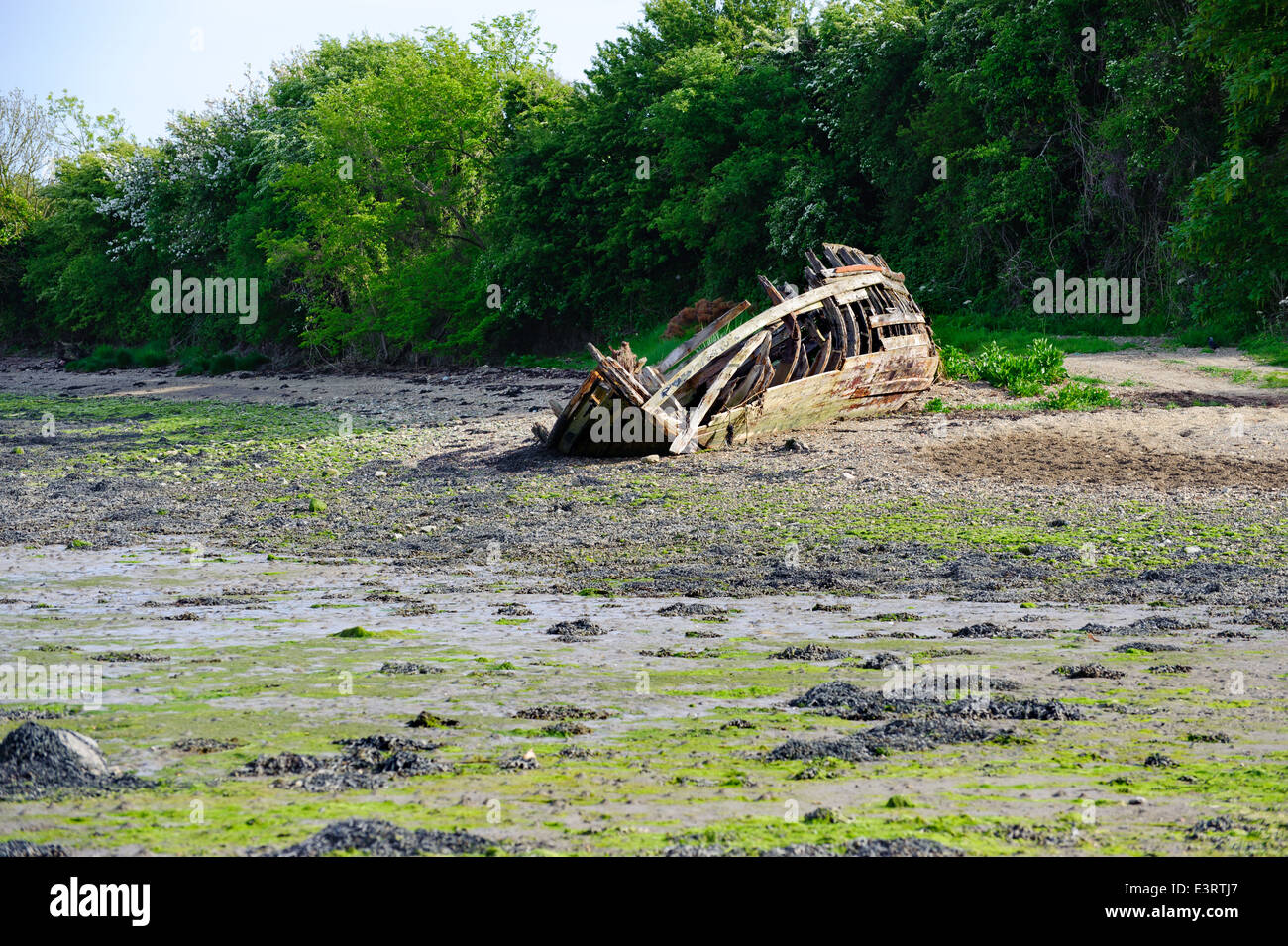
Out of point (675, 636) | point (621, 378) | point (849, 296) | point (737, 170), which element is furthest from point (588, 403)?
point (737, 170)

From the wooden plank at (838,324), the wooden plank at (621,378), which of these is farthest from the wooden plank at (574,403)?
the wooden plank at (838,324)

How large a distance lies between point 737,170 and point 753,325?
55.8ft

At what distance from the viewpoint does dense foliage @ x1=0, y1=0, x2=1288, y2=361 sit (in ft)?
82.7

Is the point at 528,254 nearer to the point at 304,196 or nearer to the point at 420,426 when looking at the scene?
the point at 304,196

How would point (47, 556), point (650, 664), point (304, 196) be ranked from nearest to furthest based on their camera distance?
1. point (650, 664)
2. point (47, 556)
3. point (304, 196)

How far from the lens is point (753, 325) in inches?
674

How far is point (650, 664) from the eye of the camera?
23.4ft

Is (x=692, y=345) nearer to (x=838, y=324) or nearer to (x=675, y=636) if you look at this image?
(x=838, y=324)

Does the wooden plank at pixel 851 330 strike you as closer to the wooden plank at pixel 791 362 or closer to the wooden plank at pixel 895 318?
the wooden plank at pixel 895 318

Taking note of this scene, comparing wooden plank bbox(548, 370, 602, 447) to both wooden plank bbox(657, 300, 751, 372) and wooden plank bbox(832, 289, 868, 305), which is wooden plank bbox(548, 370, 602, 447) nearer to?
wooden plank bbox(657, 300, 751, 372)

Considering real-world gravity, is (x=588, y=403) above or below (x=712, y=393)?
below

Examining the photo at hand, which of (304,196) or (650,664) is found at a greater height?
(304,196)

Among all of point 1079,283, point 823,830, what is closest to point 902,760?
point 823,830

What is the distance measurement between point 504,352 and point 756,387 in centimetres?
2412
